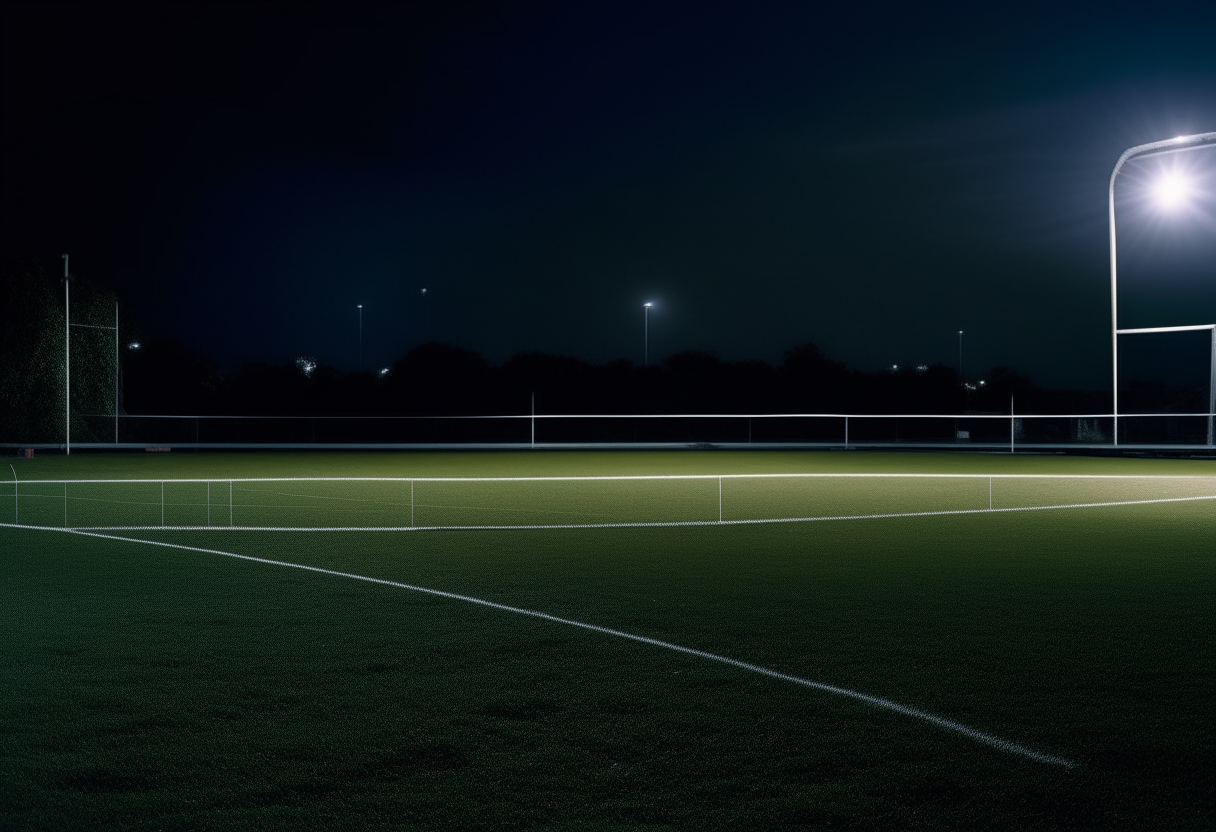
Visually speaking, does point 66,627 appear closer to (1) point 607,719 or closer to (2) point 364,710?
(2) point 364,710

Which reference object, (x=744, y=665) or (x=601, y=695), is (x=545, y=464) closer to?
(x=744, y=665)

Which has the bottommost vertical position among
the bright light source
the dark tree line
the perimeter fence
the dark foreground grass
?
the dark foreground grass

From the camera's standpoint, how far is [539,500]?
2080 cm

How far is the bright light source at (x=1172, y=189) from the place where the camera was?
23.7m

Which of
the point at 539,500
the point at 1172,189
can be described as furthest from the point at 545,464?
the point at 1172,189

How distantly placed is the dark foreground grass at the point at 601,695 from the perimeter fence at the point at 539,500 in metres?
4.84

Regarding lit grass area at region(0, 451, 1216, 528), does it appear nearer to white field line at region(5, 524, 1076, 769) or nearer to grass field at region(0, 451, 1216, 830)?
grass field at region(0, 451, 1216, 830)

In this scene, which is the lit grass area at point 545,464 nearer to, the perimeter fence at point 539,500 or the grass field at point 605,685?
the perimeter fence at point 539,500

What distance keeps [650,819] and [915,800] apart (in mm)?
1227

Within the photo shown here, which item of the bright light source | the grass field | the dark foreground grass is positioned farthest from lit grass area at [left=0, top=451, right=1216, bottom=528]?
the bright light source

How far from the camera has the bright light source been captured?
77.6 ft

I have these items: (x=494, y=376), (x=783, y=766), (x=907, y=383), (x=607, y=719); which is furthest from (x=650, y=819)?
(x=494, y=376)

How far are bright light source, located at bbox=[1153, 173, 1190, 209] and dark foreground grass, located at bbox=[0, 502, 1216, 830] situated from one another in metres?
14.4

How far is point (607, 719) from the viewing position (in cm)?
621
